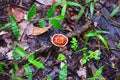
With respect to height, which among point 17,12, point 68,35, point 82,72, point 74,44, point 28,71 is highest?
point 17,12

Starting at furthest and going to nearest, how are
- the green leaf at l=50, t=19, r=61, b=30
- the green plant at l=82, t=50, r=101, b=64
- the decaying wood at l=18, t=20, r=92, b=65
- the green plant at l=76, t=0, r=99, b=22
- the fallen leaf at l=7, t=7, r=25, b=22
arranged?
the green plant at l=76, t=0, r=99, b=22
the fallen leaf at l=7, t=7, r=25, b=22
the green plant at l=82, t=50, r=101, b=64
the green leaf at l=50, t=19, r=61, b=30
the decaying wood at l=18, t=20, r=92, b=65

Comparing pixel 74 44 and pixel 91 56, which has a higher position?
pixel 74 44

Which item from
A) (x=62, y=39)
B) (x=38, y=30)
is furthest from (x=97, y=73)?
(x=38, y=30)

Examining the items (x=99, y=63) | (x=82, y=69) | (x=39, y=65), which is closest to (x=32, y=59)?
(x=39, y=65)

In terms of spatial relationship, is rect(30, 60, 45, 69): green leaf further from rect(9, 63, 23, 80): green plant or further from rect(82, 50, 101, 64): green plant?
rect(82, 50, 101, 64): green plant

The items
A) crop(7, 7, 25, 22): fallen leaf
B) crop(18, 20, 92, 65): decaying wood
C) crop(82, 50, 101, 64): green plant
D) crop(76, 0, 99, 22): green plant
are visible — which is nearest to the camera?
crop(18, 20, 92, 65): decaying wood

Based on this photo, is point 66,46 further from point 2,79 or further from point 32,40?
point 2,79

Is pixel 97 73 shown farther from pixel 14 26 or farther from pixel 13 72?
pixel 14 26

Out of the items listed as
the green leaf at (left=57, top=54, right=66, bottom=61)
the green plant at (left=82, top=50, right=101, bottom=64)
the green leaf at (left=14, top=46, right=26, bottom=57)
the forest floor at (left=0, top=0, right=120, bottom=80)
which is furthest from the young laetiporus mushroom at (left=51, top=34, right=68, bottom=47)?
the green leaf at (left=14, top=46, right=26, bottom=57)

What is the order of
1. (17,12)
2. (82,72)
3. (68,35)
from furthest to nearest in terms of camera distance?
(17,12) → (68,35) → (82,72)
